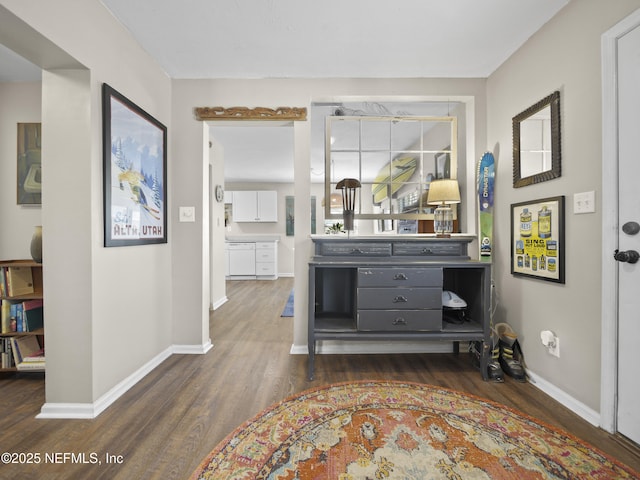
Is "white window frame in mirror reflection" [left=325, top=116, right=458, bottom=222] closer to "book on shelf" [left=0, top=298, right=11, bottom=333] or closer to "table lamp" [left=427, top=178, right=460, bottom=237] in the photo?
"table lamp" [left=427, top=178, right=460, bottom=237]

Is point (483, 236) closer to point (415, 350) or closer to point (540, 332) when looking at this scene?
point (540, 332)

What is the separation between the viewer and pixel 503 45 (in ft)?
7.06

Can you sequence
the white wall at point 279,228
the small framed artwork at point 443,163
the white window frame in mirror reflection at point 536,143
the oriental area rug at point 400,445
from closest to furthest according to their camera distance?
1. the oriental area rug at point 400,445
2. the white window frame in mirror reflection at point 536,143
3. the small framed artwork at point 443,163
4. the white wall at point 279,228

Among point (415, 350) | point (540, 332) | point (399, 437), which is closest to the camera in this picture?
point (399, 437)

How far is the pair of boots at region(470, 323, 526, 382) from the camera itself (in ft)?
6.77

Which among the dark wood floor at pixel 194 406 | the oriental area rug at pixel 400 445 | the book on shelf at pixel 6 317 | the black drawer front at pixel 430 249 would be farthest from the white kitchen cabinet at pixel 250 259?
the oriental area rug at pixel 400 445

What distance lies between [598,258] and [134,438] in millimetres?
2604

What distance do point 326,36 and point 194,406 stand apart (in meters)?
2.57

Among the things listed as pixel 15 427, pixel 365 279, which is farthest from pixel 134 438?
pixel 365 279

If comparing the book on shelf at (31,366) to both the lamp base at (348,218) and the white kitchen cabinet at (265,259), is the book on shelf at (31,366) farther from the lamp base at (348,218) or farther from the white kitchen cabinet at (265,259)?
the white kitchen cabinet at (265,259)

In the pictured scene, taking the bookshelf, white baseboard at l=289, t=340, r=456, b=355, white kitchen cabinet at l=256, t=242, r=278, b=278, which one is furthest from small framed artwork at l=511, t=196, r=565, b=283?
white kitchen cabinet at l=256, t=242, r=278, b=278

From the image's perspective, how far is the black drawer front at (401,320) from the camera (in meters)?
2.09

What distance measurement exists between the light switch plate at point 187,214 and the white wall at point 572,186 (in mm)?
2614

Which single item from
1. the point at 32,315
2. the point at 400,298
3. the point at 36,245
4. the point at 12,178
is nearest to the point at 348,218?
the point at 400,298
